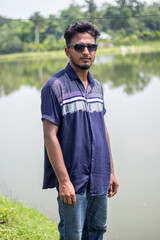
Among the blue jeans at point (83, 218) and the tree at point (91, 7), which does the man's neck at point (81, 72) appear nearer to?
the blue jeans at point (83, 218)

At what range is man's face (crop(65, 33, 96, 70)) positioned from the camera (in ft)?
5.60

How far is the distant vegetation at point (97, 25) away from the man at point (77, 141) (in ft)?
87.8

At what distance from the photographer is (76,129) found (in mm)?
1613

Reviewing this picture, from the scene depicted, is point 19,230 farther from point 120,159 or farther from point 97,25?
point 97,25

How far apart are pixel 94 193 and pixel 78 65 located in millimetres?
586

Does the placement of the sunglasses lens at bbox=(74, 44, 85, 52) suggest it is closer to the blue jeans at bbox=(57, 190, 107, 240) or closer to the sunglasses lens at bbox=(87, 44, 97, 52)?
the sunglasses lens at bbox=(87, 44, 97, 52)

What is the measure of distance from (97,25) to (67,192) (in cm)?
3840

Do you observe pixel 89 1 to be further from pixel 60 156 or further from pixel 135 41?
pixel 60 156

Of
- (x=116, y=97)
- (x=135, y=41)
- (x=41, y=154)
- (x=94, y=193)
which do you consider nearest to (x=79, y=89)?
(x=94, y=193)

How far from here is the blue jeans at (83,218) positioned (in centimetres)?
161

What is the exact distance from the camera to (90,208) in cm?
174

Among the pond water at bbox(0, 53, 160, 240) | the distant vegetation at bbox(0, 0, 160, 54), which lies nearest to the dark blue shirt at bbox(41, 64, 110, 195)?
the pond water at bbox(0, 53, 160, 240)

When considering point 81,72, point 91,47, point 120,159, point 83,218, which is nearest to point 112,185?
point 83,218

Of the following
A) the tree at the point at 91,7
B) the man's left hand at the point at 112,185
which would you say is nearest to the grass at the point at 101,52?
the tree at the point at 91,7
